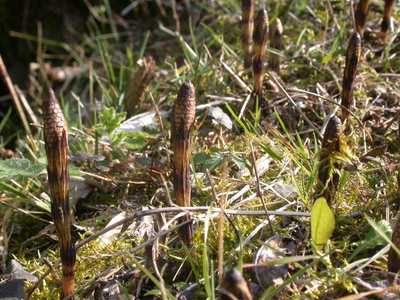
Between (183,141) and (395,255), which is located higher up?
(183,141)

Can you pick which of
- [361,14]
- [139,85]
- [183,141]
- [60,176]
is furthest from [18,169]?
[361,14]

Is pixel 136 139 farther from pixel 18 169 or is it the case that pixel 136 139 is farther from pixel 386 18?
pixel 386 18

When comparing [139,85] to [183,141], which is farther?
[139,85]

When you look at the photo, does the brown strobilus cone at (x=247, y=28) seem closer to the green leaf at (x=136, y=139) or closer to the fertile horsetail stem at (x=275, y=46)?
the fertile horsetail stem at (x=275, y=46)

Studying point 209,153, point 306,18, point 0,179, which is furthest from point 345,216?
point 306,18

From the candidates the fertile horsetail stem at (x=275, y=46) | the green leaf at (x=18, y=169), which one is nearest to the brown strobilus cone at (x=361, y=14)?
the fertile horsetail stem at (x=275, y=46)

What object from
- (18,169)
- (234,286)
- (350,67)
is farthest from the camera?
(18,169)

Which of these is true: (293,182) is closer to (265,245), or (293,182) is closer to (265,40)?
(265,245)
